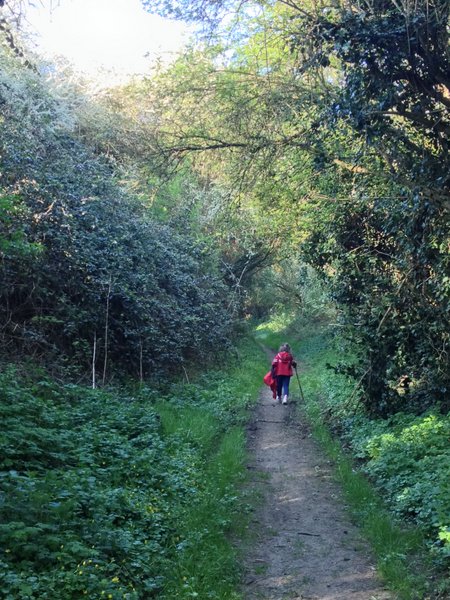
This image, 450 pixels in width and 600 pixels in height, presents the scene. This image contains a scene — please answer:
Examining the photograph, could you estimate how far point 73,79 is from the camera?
20.5 m

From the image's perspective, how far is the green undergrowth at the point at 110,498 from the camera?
443 cm

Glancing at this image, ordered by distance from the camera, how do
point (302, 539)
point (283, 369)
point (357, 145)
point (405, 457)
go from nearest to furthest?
point (302, 539) < point (405, 457) < point (357, 145) < point (283, 369)

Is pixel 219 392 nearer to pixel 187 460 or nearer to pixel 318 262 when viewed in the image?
pixel 318 262

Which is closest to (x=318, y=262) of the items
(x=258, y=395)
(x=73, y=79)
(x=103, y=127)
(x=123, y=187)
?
(x=258, y=395)

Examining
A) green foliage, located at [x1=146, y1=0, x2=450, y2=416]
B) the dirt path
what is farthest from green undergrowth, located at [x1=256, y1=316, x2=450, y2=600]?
green foliage, located at [x1=146, y1=0, x2=450, y2=416]

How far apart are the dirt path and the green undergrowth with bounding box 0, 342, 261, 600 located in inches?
13.3

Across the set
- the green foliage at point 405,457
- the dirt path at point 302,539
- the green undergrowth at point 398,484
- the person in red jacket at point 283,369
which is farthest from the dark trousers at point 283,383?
the dirt path at point 302,539

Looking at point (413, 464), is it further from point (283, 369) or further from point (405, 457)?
point (283, 369)

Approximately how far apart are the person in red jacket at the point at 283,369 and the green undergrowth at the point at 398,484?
1997 millimetres

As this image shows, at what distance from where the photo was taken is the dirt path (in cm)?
523

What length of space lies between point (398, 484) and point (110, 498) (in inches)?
150

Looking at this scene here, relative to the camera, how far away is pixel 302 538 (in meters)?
6.48

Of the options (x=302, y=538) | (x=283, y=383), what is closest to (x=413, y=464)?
(x=302, y=538)

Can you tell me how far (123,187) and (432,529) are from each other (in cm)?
1328
